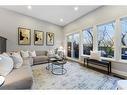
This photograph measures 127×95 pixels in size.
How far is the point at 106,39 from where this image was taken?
558 cm

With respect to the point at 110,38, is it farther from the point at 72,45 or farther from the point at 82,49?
the point at 72,45

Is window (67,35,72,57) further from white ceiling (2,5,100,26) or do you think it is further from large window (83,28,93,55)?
white ceiling (2,5,100,26)

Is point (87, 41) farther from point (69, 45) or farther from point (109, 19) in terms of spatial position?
point (69, 45)

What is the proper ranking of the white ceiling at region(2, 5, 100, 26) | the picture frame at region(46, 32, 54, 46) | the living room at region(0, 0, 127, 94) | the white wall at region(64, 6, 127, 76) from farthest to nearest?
the picture frame at region(46, 32, 54, 46) → the white ceiling at region(2, 5, 100, 26) → the white wall at region(64, 6, 127, 76) → the living room at region(0, 0, 127, 94)

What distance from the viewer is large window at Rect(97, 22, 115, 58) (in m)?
5.19

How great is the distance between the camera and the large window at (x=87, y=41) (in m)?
6.72

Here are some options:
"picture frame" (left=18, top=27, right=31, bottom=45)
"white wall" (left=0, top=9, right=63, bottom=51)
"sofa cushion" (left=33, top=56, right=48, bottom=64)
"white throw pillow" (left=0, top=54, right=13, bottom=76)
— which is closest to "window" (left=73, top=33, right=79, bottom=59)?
"white wall" (left=0, top=9, right=63, bottom=51)

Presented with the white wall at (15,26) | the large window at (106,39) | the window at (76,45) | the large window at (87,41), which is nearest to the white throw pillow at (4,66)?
the large window at (106,39)

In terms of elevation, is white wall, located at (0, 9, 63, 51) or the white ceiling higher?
the white ceiling

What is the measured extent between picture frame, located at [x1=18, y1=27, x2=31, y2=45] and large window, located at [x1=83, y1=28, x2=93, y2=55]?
3509 mm

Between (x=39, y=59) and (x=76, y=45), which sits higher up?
(x=76, y=45)

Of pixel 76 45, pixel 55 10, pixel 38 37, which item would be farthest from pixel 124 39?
pixel 38 37

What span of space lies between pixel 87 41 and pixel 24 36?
3.88 meters
